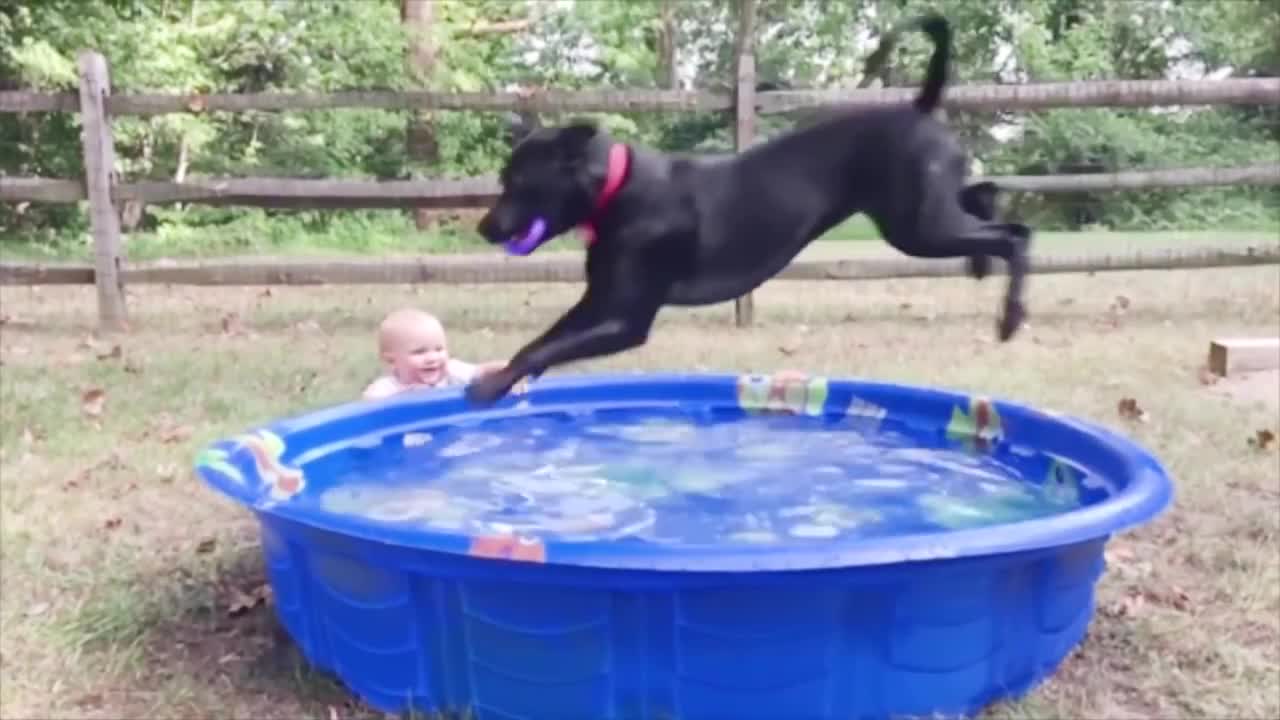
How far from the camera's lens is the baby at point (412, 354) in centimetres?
457

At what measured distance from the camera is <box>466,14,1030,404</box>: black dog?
2039mm

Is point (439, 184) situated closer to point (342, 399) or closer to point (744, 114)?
point (744, 114)

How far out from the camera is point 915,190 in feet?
6.83

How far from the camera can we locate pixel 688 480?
4.18 m

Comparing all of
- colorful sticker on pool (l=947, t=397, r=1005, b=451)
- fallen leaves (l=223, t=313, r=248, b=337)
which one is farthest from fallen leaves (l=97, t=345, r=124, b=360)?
colorful sticker on pool (l=947, t=397, r=1005, b=451)

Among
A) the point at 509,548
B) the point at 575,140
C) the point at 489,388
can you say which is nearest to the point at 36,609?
the point at 509,548

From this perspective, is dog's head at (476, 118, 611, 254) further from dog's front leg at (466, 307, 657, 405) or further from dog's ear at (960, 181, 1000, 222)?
dog's ear at (960, 181, 1000, 222)

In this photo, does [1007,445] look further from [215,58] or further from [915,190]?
[215,58]

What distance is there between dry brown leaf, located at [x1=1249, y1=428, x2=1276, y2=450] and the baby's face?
9.17ft

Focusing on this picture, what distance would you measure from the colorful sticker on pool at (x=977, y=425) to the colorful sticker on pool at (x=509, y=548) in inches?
83.2

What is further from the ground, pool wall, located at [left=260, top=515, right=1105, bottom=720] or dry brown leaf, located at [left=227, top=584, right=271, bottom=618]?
pool wall, located at [left=260, top=515, right=1105, bottom=720]

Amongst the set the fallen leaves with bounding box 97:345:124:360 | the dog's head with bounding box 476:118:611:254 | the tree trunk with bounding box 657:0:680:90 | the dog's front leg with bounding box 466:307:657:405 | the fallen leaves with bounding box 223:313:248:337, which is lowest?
the fallen leaves with bounding box 223:313:248:337

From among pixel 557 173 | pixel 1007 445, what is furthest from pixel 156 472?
pixel 557 173

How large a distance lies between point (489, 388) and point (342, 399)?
12.0 ft
